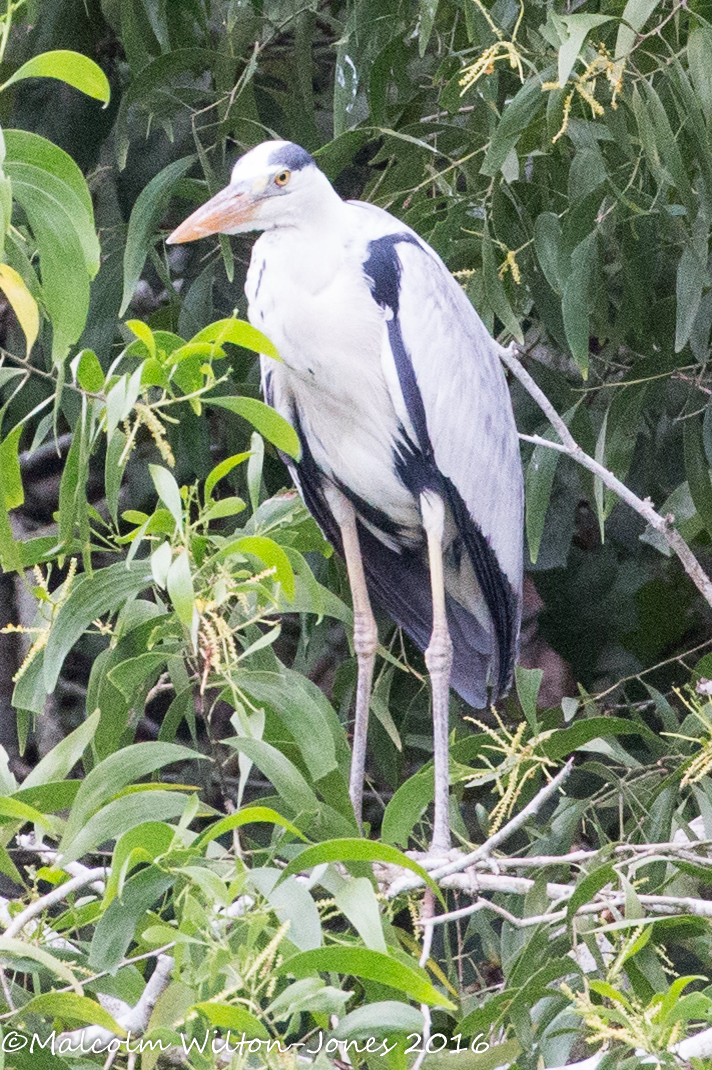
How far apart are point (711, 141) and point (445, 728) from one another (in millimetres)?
709

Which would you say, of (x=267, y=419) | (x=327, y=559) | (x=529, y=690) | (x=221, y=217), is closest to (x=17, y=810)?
(x=267, y=419)

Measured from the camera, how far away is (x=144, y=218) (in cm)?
177

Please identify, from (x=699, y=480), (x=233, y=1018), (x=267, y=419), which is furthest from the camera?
(x=699, y=480)

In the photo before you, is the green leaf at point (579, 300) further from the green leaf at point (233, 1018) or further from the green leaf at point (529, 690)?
the green leaf at point (233, 1018)

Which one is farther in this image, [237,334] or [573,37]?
[573,37]

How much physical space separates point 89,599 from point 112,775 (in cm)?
22

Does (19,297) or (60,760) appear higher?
(19,297)

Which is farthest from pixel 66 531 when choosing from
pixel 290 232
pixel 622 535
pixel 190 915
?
pixel 622 535

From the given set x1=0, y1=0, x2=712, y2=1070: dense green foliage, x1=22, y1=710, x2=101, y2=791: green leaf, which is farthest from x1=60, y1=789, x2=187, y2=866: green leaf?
x1=22, y1=710, x2=101, y2=791: green leaf

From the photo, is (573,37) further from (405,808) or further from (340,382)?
(405,808)

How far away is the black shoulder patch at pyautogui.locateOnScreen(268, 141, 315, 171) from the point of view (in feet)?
5.21

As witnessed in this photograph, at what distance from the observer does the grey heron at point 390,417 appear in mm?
1643

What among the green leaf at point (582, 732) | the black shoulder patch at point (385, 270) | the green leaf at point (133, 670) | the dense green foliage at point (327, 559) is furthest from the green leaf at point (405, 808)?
the black shoulder patch at point (385, 270)

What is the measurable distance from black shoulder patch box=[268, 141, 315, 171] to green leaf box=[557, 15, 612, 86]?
0.31 meters
